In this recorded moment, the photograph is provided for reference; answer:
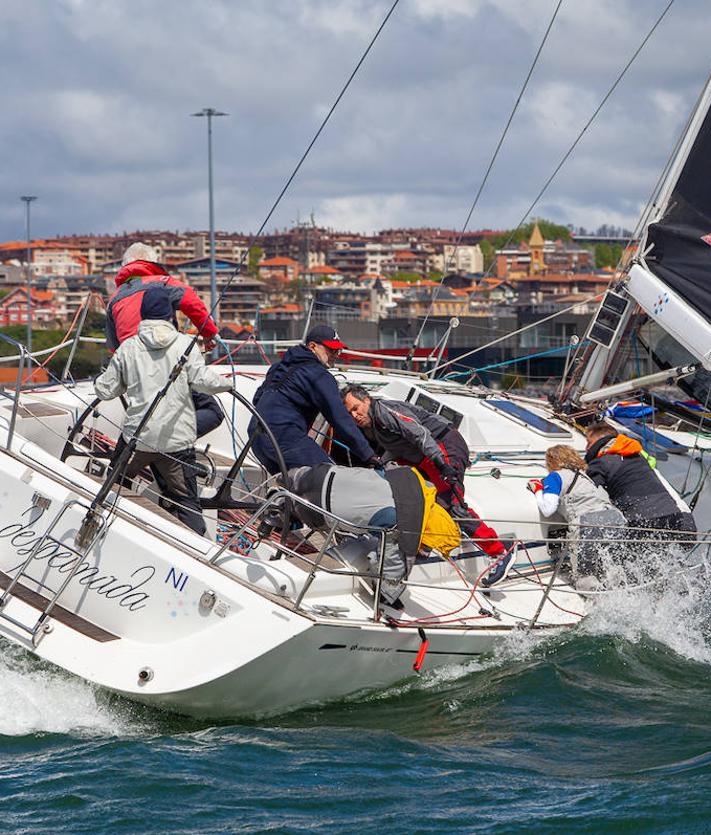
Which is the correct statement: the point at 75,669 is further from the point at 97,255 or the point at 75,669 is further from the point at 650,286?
the point at 97,255

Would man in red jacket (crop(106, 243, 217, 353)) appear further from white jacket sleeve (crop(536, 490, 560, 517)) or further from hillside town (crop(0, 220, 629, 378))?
hillside town (crop(0, 220, 629, 378))

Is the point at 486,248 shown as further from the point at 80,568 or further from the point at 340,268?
the point at 80,568

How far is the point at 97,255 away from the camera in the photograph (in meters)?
156

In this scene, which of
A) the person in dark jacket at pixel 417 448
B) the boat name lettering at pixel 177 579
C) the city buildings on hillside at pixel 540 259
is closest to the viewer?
the boat name lettering at pixel 177 579

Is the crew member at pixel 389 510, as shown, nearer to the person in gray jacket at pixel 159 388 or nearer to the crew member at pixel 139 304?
the person in gray jacket at pixel 159 388

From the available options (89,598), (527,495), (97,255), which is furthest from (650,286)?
(97,255)

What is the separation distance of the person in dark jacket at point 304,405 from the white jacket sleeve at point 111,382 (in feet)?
2.23

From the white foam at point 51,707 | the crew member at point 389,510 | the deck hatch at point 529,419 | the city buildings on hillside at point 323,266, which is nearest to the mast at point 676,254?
the deck hatch at point 529,419

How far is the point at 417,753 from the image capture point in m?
4.91

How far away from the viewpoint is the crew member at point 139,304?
628cm

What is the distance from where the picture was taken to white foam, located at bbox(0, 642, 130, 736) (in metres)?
5.00

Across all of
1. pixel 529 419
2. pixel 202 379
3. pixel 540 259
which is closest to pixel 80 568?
pixel 202 379

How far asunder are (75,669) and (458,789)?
1598 millimetres

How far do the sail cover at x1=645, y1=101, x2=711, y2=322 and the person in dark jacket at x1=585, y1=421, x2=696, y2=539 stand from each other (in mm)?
1617
